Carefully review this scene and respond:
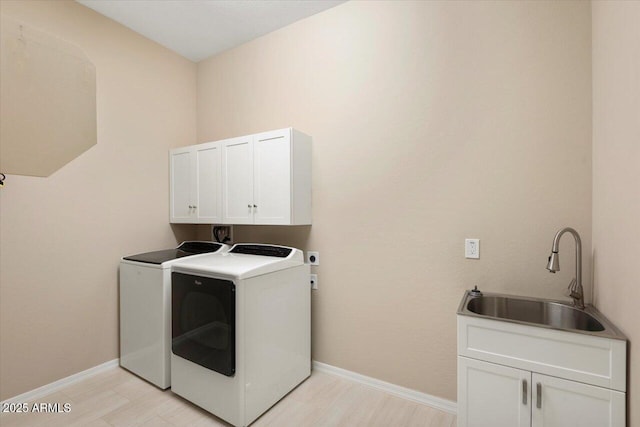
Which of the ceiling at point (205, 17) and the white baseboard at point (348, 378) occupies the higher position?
the ceiling at point (205, 17)

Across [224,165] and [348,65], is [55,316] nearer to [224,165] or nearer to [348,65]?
[224,165]

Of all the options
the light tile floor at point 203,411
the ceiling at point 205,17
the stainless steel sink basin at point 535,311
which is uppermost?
the ceiling at point 205,17

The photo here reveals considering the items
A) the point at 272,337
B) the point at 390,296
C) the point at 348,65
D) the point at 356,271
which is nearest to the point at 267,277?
the point at 272,337

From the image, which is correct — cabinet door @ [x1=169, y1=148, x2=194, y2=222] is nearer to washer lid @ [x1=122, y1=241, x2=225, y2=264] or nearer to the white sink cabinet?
washer lid @ [x1=122, y1=241, x2=225, y2=264]

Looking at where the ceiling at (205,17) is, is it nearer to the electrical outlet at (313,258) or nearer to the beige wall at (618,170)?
the beige wall at (618,170)

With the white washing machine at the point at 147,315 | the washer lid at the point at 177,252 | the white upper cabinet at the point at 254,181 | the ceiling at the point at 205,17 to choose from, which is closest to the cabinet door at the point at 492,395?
the white upper cabinet at the point at 254,181

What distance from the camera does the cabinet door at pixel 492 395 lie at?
138 centimetres

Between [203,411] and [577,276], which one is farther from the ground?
[577,276]

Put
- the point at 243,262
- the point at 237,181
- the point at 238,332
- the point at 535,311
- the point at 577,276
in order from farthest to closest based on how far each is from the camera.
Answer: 1. the point at 237,181
2. the point at 243,262
3. the point at 238,332
4. the point at 535,311
5. the point at 577,276

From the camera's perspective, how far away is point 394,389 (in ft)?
7.20

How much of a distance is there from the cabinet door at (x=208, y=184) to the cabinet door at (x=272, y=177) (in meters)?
0.41

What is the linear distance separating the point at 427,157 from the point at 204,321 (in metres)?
1.79

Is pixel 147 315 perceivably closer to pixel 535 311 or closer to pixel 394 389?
pixel 394 389

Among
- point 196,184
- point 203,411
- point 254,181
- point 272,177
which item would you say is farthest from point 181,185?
point 203,411
